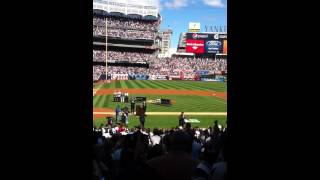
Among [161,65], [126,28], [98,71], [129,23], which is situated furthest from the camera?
[129,23]

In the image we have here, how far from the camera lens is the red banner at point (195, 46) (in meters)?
91.6

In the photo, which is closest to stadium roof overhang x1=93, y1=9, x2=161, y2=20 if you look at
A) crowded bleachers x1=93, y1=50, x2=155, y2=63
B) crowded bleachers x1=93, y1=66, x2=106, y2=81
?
crowded bleachers x1=93, y1=50, x2=155, y2=63

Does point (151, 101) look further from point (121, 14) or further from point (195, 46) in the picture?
point (121, 14)

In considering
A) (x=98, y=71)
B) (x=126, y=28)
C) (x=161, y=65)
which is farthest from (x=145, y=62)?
(x=126, y=28)

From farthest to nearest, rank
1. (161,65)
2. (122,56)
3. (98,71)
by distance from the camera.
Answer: (122,56)
(161,65)
(98,71)

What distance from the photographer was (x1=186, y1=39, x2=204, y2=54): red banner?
91625 millimetres

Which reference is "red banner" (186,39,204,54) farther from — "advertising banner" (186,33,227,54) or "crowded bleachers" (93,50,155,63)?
"crowded bleachers" (93,50,155,63)

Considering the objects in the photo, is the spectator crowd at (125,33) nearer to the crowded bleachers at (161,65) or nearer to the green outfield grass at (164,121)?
the crowded bleachers at (161,65)

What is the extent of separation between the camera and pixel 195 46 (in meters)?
92.2
